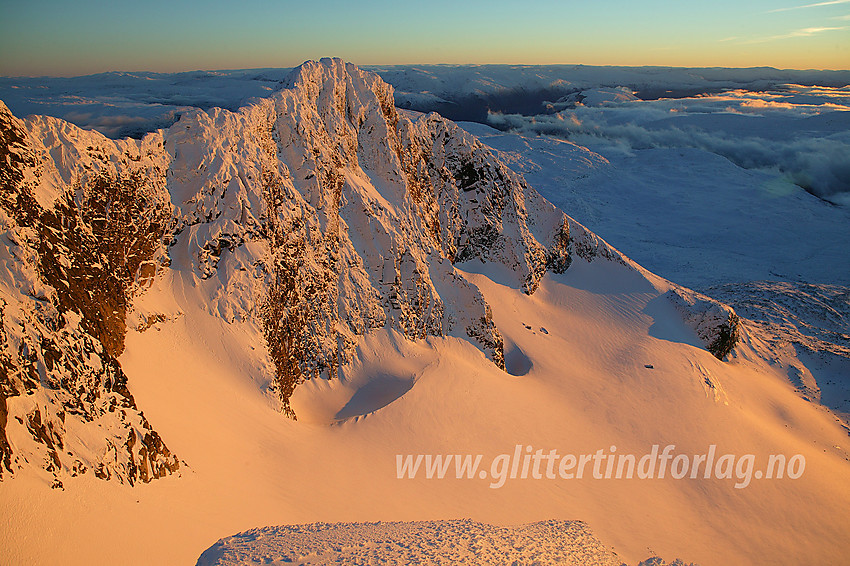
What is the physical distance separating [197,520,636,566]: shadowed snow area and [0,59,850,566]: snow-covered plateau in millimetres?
148

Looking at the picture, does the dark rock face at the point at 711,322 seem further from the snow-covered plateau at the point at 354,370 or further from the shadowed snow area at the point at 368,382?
the shadowed snow area at the point at 368,382

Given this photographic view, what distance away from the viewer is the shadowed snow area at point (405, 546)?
1256cm

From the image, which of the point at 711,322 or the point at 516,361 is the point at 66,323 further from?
the point at 711,322

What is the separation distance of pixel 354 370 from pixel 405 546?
14448 millimetres

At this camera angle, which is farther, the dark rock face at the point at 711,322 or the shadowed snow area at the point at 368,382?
the dark rock face at the point at 711,322

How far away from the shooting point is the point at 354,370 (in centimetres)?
2745

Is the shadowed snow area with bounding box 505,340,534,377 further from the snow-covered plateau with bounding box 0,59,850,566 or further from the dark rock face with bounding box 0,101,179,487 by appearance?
the dark rock face with bounding box 0,101,179,487

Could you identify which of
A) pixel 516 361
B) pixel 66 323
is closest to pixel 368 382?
pixel 516 361

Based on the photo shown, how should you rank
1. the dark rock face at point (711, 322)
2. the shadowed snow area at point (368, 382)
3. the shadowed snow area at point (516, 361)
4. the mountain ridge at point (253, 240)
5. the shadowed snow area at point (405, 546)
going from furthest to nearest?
the dark rock face at point (711, 322) < the shadowed snow area at point (516, 361) < the shadowed snow area at point (368, 382) < the mountain ridge at point (253, 240) < the shadowed snow area at point (405, 546)

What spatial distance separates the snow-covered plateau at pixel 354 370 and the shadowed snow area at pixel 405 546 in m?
0.15

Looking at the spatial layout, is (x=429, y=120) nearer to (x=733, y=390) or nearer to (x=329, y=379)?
(x=329, y=379)

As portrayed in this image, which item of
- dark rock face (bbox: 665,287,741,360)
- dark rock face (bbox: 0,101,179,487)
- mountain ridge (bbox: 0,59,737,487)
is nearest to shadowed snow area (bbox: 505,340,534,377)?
mountain ridge (bbox: 0,59,737,487)

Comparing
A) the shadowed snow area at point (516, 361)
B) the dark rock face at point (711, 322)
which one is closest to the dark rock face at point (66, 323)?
the shadowed snow area at point (516, 361)

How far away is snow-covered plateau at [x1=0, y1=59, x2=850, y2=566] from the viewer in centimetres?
1398
